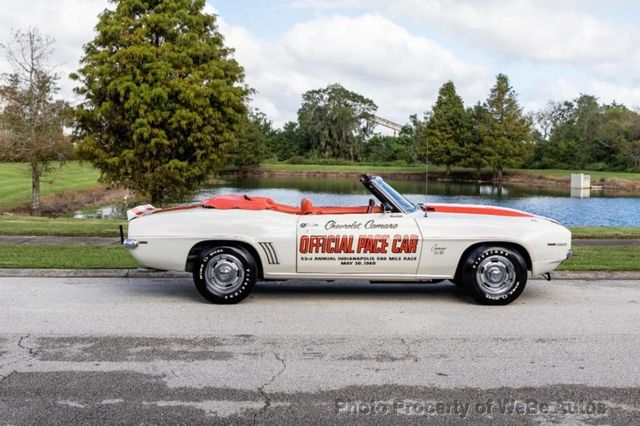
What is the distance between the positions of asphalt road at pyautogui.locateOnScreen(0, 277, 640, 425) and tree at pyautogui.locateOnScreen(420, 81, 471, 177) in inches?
2666

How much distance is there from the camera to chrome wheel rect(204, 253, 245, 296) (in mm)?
7270

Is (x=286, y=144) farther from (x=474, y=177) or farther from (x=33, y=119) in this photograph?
(x=33, y=119)

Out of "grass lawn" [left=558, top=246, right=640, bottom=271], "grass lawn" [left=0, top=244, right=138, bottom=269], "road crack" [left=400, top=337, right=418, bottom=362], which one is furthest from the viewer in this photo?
"grass lawn" [left=558, top=246, right=640, bottom=271]

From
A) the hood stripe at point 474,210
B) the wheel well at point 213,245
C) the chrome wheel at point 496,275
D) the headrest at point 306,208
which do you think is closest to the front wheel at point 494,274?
the chrome wheel at point 496,275

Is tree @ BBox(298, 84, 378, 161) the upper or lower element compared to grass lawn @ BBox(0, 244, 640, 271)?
upper

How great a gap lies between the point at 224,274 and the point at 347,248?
54.5 inches

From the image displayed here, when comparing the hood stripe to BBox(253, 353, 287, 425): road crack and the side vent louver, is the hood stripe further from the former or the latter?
BBox(253, 353, 287, 425): road crack

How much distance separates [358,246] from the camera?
725 centimetres

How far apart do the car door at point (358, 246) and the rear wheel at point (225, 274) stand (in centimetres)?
57

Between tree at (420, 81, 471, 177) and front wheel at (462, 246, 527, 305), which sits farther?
tree at (420, 81, 471, 177)

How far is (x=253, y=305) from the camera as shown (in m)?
7.31

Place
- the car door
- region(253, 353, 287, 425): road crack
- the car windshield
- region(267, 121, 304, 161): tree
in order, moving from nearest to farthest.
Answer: region(253, 353, 287, 425): road crack → the car door → the car windshield → region(267, 121, 304, 161): tree

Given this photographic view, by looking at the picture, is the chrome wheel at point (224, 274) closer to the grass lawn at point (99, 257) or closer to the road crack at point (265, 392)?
the road crack at point (265, 392)

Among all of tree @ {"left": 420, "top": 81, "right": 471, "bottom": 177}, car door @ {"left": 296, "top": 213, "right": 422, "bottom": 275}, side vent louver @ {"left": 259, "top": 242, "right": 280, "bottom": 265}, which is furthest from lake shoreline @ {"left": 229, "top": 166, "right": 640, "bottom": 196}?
side vent louver @ {"left": 259, "top": 242, "right": 280, "bottom": 265}
